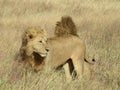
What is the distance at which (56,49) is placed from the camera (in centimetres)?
705

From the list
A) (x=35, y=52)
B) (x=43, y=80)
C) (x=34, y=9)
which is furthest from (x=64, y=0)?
(x=43, y=80)

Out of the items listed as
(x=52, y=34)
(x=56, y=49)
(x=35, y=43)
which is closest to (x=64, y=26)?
(x=56, y=49)

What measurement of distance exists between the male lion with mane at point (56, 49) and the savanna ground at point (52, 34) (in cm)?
22

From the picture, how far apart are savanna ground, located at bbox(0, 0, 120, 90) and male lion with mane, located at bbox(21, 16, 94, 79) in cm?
22

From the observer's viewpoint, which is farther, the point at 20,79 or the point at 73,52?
the point at 73,52

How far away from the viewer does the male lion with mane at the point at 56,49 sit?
6449 mm

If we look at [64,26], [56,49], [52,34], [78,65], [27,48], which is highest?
[64,26]

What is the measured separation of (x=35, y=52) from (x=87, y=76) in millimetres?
1074

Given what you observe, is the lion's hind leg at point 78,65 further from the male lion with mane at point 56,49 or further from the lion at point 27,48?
the lion at point 27,48

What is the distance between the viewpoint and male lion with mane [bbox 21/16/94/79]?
645cm

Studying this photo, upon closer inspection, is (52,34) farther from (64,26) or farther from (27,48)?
(27,48)

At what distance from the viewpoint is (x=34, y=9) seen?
48.4 ft

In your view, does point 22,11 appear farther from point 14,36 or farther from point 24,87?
point 24,87

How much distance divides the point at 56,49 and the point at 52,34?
371 centimetres
